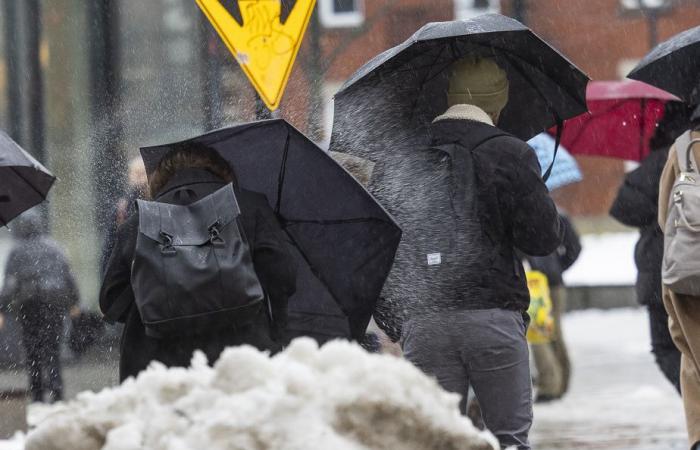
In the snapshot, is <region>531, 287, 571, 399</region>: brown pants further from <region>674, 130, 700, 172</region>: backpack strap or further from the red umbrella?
<region>674, 130, 700, 172</region>: backpack strap

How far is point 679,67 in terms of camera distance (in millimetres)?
5801

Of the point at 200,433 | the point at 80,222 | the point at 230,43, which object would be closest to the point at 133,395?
the point at 200,433

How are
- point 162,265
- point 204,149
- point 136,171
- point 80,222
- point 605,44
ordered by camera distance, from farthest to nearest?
1. point 605,44
2. point 80,222
3. point 136,171
4. point 204,149
5. point 162,265

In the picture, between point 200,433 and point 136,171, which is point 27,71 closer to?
point 136,171

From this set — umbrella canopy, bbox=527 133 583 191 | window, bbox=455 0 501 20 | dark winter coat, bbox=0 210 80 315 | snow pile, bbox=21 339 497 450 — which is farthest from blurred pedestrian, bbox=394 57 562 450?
window, bbox=455 0 501 20

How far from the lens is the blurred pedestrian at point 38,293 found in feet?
33.2

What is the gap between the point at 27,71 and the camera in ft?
43.4

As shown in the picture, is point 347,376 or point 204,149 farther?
point 204,149

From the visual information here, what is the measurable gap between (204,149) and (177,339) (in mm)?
654

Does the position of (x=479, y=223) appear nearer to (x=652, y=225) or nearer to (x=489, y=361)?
(x=489, y=361)

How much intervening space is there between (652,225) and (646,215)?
0.24 feet

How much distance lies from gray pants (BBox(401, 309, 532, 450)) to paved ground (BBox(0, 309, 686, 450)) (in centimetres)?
371

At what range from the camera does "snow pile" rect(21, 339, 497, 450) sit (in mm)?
2416

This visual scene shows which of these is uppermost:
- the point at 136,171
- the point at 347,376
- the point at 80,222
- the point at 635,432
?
the point at 347,376
